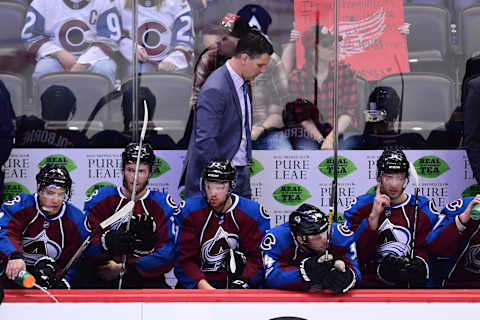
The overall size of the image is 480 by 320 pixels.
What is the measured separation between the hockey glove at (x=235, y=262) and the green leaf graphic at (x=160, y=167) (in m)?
0.81

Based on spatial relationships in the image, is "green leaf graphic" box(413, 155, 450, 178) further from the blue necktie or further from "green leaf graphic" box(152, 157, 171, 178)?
"green leaf graphic" box(152, 157, 171, 178)

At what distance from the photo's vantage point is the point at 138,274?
4.59 meters

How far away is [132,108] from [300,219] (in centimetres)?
154

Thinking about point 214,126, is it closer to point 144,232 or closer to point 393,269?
point 144,232

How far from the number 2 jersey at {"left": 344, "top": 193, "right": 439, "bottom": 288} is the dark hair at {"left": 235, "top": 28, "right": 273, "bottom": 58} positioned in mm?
1100

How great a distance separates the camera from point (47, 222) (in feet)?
15.0

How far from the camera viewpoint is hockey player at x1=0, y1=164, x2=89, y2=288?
4398 mm

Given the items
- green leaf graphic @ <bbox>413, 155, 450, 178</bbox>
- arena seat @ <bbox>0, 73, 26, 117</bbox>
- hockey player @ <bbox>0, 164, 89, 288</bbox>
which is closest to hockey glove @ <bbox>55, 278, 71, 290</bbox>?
hockey player @ <bbox>0, 164, 89, 288</bbox>

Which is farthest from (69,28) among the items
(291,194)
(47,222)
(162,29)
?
(291,194)

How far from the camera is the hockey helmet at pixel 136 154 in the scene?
15.0ft

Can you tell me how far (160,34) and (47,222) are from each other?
1.44 metres

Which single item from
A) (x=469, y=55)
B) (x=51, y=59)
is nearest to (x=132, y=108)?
(x=51, y=59)

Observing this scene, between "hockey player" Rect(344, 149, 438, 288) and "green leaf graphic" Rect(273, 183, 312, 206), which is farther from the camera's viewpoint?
"green leaf graphic" Rect(273, 183, 312, 206)
